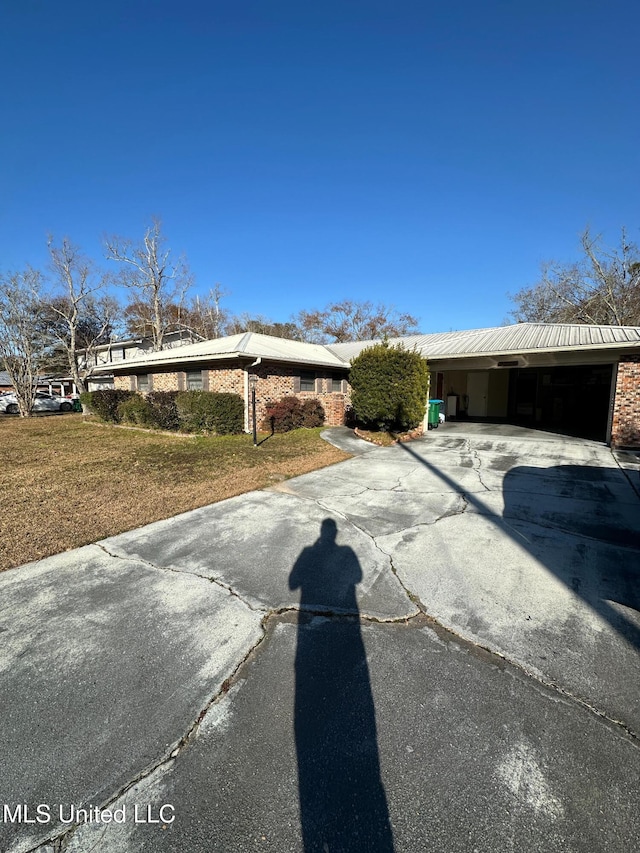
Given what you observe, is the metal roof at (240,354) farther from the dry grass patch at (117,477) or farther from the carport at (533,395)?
the carport at (533,395)

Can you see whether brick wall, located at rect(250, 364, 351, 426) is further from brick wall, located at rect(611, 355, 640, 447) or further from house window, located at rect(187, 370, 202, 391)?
brick wall, located at rect(611, 355, 640, 447)

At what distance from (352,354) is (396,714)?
16.8m

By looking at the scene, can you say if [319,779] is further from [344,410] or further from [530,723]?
[344,410]

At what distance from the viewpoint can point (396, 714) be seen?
6.20ft

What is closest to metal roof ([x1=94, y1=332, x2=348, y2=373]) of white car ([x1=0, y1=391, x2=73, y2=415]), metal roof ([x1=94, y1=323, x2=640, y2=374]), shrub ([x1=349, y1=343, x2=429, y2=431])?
metal roof ([x1=94, y1=323, x2=640, y2=374])

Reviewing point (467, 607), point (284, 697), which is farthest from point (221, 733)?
point (467, 607)

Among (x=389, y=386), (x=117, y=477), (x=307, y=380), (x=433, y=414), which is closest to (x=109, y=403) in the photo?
(x=307, y=380)

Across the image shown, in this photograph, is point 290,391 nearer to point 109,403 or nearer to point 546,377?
point 109,403

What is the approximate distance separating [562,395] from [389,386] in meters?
11.0

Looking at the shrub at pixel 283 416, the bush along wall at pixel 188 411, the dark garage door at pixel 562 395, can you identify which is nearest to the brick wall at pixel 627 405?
the dark garage door at pixel 562 395

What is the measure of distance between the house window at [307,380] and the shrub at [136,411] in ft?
17.9

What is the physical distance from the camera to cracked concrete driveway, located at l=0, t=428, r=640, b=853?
1.43 metres

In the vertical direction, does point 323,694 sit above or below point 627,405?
below

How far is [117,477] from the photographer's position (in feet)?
21.8
